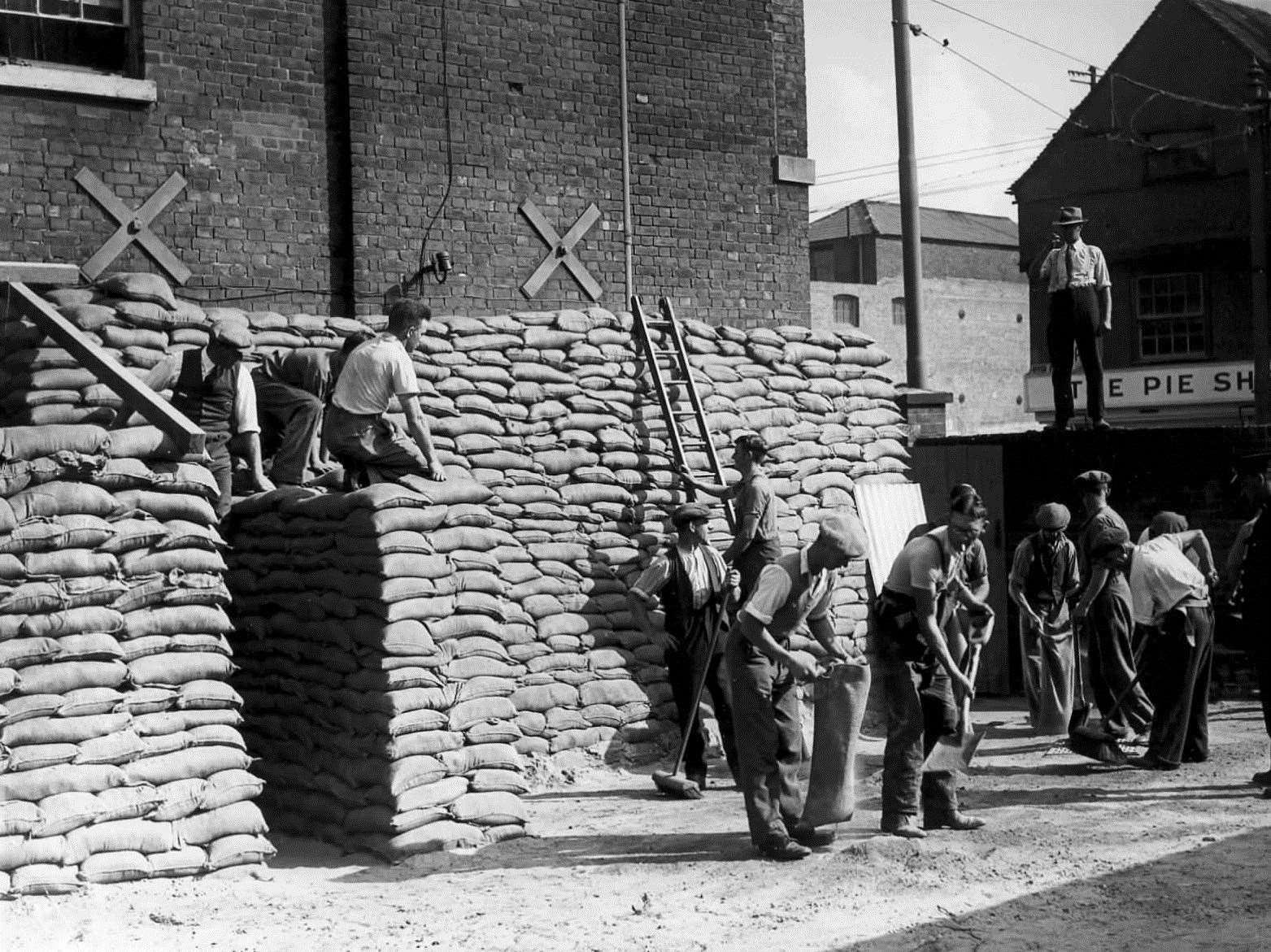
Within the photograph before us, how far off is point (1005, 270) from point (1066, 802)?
45152 millimetres

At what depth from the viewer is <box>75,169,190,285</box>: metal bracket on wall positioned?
34.3 feet

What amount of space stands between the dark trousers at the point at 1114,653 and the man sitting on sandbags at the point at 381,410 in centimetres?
443

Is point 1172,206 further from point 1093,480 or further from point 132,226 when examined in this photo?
point 132,226

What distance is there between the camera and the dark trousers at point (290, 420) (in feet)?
31.7

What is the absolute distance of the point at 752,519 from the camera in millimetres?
9703

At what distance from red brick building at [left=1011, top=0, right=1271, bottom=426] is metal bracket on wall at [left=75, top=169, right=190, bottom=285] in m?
22.4

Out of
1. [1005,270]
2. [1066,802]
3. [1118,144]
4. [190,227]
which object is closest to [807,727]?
[1066,802]

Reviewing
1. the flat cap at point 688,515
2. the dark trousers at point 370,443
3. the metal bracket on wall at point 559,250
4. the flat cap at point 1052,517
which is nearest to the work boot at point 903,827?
the flat cap at point 688,515

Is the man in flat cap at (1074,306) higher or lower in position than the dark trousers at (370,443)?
higher

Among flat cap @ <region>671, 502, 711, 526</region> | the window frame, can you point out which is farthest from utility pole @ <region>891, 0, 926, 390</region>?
the window frame

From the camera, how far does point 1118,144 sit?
31.9 metres

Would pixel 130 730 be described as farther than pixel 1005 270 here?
No

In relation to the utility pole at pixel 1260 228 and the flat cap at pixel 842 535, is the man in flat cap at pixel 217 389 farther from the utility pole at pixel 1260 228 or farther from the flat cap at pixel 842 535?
the utility pole at pixel 1260 228

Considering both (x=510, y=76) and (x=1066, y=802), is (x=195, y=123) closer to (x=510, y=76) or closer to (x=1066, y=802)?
(x=510, y=76)
